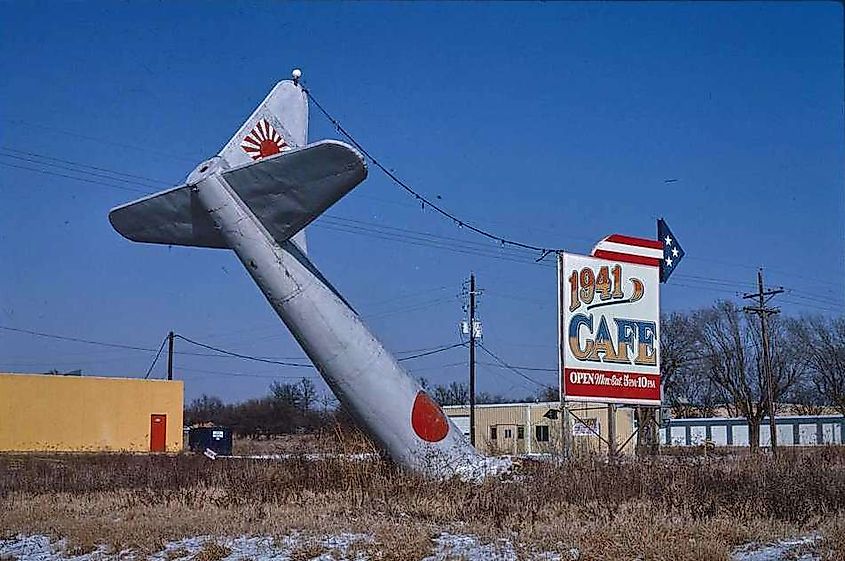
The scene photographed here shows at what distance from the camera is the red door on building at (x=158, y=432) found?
50769 mm

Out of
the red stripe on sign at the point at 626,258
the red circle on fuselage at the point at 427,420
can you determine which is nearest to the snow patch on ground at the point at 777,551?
the red circle on fuselage at the point at 427,420

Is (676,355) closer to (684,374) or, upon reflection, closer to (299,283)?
(684,374)

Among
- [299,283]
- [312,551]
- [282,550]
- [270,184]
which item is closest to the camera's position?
[312,551]

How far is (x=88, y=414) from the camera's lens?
4797 cm

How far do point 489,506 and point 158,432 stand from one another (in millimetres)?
39580

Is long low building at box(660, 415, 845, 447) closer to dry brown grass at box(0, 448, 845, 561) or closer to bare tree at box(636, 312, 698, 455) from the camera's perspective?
bare tree at box(636, 312, 698, 455)

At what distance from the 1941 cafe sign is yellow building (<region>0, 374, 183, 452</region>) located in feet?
105

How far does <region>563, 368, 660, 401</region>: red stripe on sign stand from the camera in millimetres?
20578

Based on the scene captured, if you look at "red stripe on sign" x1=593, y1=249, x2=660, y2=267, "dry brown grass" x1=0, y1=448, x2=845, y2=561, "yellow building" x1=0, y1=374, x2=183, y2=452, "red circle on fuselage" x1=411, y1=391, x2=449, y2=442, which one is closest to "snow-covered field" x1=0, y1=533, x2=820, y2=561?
"dry brown grass" x1=0, y1=448, x2=845, y2=561

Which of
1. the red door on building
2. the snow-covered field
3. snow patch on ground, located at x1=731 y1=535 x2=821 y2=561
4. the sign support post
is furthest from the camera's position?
the red door on building

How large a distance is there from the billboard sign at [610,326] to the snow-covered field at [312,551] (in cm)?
898

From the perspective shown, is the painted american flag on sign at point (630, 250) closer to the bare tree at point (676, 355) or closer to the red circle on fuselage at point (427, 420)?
the red circle on fuselage at point (427, 420)

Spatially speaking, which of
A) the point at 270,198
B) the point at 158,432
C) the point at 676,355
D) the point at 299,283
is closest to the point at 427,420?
the point at 299,283

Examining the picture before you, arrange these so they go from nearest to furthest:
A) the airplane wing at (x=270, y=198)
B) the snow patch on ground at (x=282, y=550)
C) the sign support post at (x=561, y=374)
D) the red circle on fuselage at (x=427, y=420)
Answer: the snow patch on ground at (x=282, y=550)
the airplane wing at (x=270, y=198)
the red circle on fuselage at (x=427, y=420)
the sign support post at (x=561, y=374)
